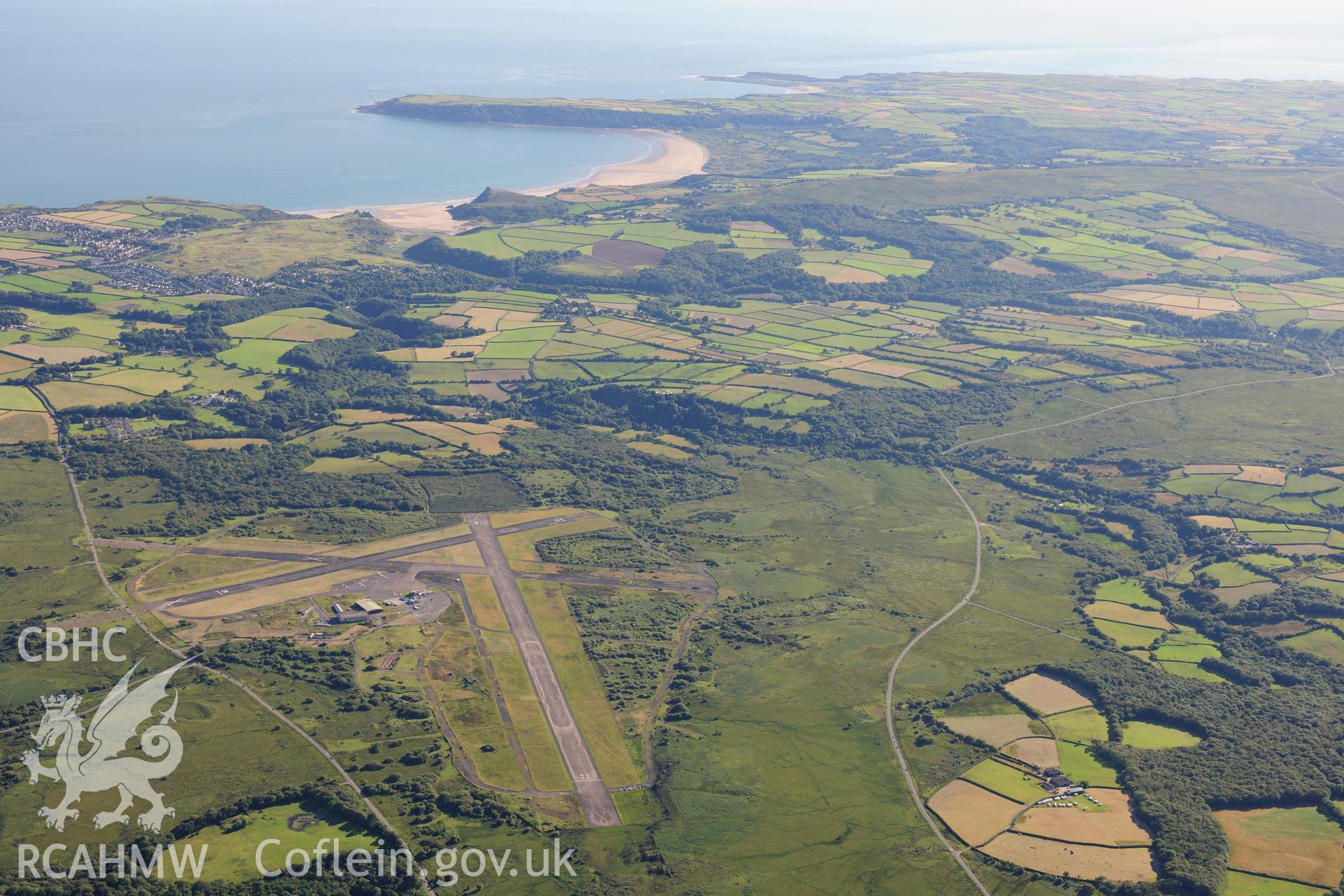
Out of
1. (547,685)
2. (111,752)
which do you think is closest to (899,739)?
(547,685)

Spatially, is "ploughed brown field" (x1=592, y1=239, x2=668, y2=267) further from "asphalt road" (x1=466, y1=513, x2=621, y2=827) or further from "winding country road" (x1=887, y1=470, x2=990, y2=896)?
"asphalt road" (x1=466, y1=513, x2=621, y2=827)

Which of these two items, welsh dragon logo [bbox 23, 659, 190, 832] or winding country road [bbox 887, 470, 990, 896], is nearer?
welsh dragon logo [bbox 23, 659, 190, 832]

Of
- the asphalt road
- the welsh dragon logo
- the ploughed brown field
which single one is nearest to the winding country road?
the asphalt road

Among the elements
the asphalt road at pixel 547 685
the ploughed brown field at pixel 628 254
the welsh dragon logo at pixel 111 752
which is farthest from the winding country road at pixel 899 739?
the ploughed brown field at pixel 628 254

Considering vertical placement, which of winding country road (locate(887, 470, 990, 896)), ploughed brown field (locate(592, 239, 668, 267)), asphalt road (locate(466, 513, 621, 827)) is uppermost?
ploughed brown field (locate(592, 239, 668, 267))

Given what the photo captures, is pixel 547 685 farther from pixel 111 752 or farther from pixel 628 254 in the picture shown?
pixel 628 254
